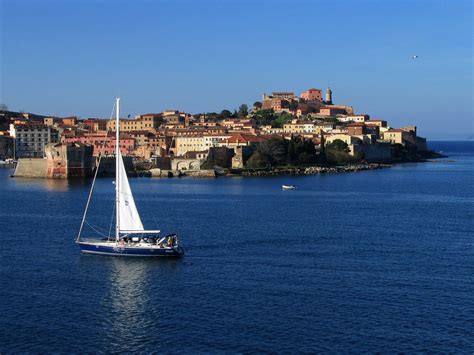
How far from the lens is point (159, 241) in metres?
19.3

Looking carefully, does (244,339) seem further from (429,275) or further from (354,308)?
(429,275)

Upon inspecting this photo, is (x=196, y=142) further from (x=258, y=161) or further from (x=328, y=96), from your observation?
(x=328, y=96)

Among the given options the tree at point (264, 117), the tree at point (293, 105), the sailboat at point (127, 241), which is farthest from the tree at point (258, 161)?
the tree at point (293, 105)

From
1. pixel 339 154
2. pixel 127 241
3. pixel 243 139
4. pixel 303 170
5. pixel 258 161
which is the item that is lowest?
pixel 127 241

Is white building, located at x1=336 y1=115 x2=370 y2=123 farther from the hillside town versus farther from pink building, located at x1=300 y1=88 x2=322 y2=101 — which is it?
pink building, located at x1=300 y1=88 x2=322 y2=101

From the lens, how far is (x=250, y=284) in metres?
16.2

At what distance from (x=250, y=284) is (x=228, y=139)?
46.7m

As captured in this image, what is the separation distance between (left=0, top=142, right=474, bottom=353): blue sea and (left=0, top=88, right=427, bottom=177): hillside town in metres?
26.6

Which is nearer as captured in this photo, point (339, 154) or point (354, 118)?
point (339, 154)

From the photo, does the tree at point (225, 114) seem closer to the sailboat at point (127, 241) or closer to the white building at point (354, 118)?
the white building at point (354, 118)

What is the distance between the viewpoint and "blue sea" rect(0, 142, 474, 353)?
41.9ft

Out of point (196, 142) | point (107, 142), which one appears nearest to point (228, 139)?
point (196, 142)

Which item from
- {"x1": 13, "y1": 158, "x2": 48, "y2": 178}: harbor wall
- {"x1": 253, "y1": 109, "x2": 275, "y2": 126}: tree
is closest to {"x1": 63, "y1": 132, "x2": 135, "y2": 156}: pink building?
{"x1": 13, "y1": 158, "x2": 48, "y2": 178}: harbor wall

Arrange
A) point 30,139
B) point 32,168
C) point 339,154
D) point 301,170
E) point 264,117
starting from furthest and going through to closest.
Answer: point 264,117
point 30,139
point 339,154
point 301,170
point 32,168
